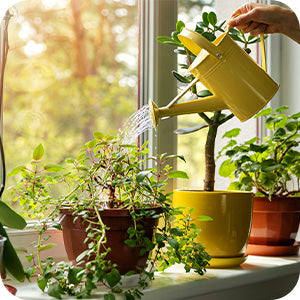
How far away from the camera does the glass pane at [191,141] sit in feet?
4.68

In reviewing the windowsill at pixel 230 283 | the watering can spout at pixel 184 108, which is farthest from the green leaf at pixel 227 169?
the watering can spout at pixel 184 108

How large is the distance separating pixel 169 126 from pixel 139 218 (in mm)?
543

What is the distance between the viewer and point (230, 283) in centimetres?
100

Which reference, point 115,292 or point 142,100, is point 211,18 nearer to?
point 142,100

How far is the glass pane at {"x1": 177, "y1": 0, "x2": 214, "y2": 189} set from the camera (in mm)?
1426

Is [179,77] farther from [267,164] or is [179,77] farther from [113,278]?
[113,278]

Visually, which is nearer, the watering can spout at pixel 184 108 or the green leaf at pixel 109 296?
the green leaf at pixel 109 296

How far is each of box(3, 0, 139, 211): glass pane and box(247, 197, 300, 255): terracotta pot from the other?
519 mm

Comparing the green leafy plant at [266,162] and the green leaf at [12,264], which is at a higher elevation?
the green leafy plant at [266,162]

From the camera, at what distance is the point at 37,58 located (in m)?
1.11

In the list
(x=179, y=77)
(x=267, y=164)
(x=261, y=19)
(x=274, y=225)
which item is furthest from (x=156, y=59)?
(x=274, y=225)

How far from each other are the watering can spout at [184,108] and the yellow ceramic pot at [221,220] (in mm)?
231

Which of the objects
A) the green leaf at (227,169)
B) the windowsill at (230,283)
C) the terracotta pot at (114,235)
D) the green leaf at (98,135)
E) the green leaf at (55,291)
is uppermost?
the green leaf at (98,135)

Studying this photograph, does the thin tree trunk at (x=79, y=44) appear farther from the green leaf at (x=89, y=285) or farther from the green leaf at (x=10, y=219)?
the green leaf at (x=89, y=285)
